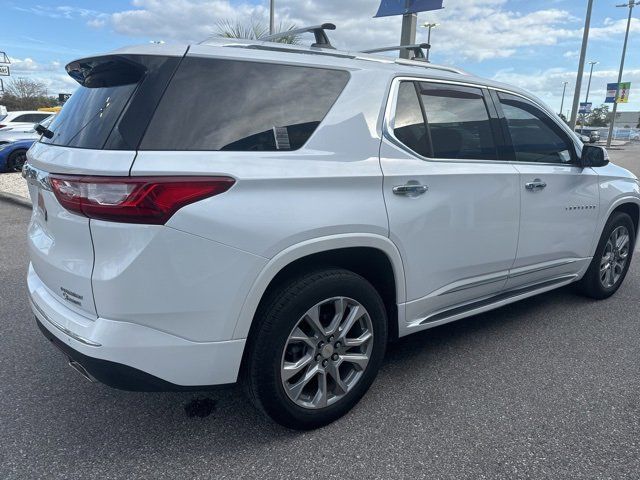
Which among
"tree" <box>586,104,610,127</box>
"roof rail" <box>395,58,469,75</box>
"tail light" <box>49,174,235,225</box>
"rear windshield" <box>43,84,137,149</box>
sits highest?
"roof rail" <box>395,58,469,75</box>

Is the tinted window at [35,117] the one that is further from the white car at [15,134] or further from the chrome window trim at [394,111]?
the chrome window trim at [394,111]

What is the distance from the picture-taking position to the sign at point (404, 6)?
24.4 ft

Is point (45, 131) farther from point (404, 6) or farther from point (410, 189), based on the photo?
point (404, 6)

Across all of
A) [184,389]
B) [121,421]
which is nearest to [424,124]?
[184,389]

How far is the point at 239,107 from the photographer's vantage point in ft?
7.17

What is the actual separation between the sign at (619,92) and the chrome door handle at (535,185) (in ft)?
130

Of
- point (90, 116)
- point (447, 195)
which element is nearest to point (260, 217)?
point (90, 116)

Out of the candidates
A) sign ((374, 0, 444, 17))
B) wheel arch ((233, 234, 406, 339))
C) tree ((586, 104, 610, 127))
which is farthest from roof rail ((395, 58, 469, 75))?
tree ((586, 104, 610, 127))

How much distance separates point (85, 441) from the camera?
2416mm

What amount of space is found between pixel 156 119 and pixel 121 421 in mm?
1596

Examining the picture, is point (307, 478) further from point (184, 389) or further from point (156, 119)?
point (156, 119)

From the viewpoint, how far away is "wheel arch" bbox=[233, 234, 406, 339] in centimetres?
215

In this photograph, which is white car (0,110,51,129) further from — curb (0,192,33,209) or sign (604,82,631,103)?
sign (604,82,631,103)

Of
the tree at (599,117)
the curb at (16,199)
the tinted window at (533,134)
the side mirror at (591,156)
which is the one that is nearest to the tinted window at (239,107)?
the tinted window at (533,134)
